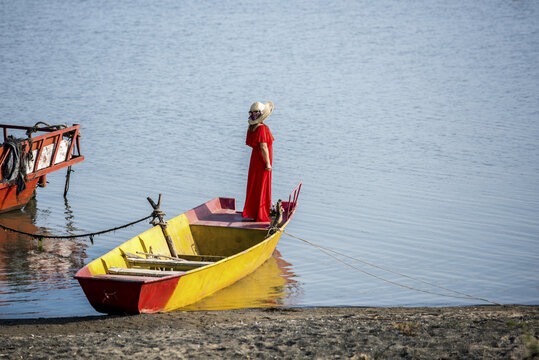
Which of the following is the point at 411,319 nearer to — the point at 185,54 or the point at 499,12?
the point at 185,54

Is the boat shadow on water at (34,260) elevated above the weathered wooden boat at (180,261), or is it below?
below

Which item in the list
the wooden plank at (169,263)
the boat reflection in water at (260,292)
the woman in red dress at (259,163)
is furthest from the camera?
the woman in red dress at (259,163)

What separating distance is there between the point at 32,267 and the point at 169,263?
107 inches

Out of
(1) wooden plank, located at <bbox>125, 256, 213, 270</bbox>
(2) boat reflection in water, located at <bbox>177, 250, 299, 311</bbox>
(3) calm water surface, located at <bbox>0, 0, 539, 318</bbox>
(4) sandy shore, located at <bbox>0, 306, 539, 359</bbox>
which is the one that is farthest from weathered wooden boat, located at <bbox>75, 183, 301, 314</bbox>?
(3) calm water surface, located at <bbox>0, 0, 539, 318</bbox>

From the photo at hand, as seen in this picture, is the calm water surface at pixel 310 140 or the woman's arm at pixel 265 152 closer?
the woman's arm at pixel 265 152

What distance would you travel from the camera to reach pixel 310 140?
74.0ft

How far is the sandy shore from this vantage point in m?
7.43

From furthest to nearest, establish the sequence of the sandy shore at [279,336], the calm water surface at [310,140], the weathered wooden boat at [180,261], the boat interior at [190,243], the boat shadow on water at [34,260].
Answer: the calm water surface at [310,140] < the boat shadow on water at [34,260] < the boat interior at [190,243] < the weathered wooden boat at [180,261] < the sandy shore at [279,336]

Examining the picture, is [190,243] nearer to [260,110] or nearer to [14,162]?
[260,110]

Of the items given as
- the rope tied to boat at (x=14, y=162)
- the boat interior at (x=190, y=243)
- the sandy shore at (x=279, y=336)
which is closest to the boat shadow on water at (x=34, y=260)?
the rope tied to boat at (x=14, y=162)

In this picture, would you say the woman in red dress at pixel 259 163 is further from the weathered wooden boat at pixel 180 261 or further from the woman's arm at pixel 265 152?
the weathered wooden boat at pixel 180 261

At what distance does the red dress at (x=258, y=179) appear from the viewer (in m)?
11.6

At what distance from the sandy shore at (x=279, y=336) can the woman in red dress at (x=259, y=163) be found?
2.67m

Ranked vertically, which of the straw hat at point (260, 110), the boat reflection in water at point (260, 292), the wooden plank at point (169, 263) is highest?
the straw hat at point (260, 110)
